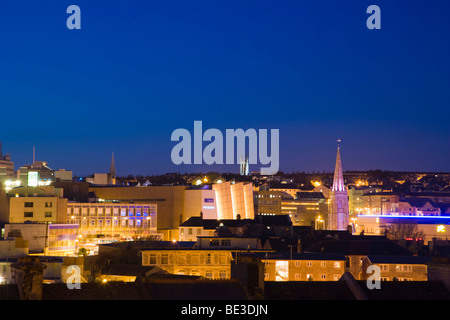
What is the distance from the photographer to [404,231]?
87.6 metres

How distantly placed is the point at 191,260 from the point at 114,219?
44909mm

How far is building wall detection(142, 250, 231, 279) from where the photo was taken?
146 feet

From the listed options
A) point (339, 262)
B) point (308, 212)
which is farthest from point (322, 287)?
point (308, 212)

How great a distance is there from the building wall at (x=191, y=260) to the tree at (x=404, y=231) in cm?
4284

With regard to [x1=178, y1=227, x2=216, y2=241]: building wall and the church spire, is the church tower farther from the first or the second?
[x1=178, y1=227, x2=216, y2=241]: building wall

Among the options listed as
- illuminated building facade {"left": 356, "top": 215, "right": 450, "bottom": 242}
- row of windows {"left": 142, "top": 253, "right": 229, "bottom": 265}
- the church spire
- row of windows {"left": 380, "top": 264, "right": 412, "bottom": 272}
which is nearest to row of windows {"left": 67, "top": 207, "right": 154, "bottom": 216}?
illuminated building facade {"left": 356, "top": 215, "right": 450, "bottom": 242}

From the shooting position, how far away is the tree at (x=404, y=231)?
84.8m

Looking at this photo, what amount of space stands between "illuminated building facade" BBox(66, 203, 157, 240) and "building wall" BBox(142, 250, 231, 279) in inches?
1500

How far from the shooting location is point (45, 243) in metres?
60.1

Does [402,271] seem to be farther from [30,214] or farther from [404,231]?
[404,231]

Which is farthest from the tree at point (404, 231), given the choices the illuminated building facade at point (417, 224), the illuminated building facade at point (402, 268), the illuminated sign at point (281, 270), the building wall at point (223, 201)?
the illuminated sign at point (281, 270)

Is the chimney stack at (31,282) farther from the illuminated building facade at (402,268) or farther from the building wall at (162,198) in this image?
the building wall at (162,198)

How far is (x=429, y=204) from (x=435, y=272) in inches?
4381
